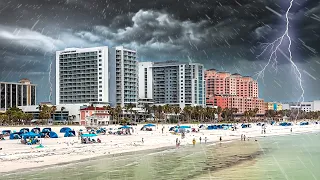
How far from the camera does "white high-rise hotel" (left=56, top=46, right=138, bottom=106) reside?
175375 mm

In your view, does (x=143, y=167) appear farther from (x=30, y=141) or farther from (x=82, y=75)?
(x=82, y=75)

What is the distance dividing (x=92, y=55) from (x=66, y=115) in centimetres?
3281

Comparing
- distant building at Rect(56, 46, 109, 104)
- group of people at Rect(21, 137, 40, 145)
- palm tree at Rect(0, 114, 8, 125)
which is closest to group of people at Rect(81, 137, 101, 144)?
group of people at Rect(21, 137, 40, 145)

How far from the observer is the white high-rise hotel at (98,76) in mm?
175375

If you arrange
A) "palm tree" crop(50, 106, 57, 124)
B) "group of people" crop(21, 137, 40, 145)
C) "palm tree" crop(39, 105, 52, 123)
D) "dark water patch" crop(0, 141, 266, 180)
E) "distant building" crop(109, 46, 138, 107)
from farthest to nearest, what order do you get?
"distant building" crop(109, 46, 138, 107) → "palm tree" crop(50, 106, 57, 124) → "palm tree" crop(39, 105, 52, 123) → "group of people" crop(21, 137, 40, 145) → "dark water patch" crop(0, 141, 266, 180)

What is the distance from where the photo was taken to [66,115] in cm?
15725

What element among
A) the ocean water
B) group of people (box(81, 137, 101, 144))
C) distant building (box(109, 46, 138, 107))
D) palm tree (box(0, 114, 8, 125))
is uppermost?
distant building (box(109, 46, 138, 107))

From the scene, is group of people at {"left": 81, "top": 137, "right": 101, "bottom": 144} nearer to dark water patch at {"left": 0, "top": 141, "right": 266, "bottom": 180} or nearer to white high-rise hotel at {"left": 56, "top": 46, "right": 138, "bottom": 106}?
dark water patch at {"left": 0, "top": 141, "right": 266, "bottom": 180}

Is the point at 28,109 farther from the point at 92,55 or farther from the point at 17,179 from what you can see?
the point at 17,179

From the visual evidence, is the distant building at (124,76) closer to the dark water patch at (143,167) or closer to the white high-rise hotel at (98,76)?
the white high-rise hotel at (98,76)

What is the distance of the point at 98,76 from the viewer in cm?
17712

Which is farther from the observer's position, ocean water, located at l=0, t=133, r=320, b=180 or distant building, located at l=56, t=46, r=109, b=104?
distant building, located at l=56, t=46, r=109, b=104

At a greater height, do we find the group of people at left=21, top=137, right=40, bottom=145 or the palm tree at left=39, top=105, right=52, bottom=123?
the palm tree at left=39, top=105, right=52, bottom=123

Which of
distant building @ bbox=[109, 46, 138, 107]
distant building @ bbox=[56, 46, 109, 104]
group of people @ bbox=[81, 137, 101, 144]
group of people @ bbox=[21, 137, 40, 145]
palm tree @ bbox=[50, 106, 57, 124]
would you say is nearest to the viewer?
group of people @ bbox=[21, 137, 40, 145]
